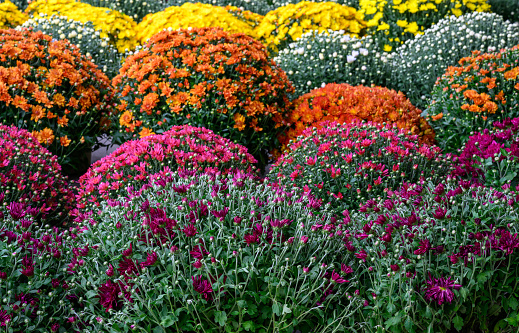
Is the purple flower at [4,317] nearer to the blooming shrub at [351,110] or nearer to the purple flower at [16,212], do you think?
the purple flower at [16,212]

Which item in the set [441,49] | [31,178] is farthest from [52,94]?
[441,49]

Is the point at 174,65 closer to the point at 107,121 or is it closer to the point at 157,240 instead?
the point at 107,121

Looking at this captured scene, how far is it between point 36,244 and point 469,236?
190 cm

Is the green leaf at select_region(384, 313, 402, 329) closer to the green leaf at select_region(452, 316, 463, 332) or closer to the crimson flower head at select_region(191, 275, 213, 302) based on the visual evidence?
the green leaf at select_region(452, 316, 463, 332)

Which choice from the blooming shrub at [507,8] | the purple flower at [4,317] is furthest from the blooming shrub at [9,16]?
the blooming shrub at [507,8]

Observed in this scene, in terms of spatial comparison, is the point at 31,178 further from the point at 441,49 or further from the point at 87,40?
the point at 441,49

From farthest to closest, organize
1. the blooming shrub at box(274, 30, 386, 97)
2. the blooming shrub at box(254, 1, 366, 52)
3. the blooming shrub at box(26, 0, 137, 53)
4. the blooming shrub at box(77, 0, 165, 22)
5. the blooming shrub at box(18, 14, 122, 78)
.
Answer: the blooming shrub at box(77, 0, 165, 22) → the blooming shrub at box(254, 1, 366, 52) → the blooming shrub at box(26, 0, 137, 53) → the blooming shrub at box(18, 14, 122, 78) → the blooming shrub at box(274, 30, 386, 97)

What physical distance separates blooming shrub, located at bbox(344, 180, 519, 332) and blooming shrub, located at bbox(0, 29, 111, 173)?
2901 millimetres

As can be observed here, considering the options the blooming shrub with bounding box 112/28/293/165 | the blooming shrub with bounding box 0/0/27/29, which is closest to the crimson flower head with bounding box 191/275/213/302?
the blooming shrub with bounding box 112/28/293/165

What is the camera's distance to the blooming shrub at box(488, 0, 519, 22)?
29.3 feet

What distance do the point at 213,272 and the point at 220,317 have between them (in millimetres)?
197

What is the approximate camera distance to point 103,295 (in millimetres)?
1997

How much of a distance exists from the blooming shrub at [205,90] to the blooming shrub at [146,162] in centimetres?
66

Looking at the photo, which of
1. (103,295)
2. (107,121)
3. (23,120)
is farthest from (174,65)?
(103,295)
